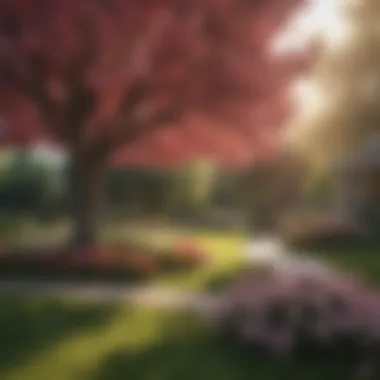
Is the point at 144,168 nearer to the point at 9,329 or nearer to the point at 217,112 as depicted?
the point at 217,112

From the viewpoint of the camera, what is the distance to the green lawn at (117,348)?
227 cm

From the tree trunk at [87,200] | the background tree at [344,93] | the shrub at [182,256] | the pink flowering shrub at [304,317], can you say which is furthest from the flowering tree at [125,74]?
the pink flowering shrub at [304,317]

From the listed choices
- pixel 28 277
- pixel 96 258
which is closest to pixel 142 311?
pixel 96 258

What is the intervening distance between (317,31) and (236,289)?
0.89 meters

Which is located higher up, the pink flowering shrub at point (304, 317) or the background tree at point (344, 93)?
the background tree at point (344, 93)

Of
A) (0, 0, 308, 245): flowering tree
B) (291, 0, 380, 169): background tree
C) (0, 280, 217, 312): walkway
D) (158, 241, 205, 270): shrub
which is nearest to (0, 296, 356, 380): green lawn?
(0, 280, 217, 312): walkway

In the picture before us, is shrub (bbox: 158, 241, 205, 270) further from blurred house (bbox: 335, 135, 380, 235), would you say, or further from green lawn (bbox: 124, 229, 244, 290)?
blurred house (bbox: 335, 135, 380, 235)

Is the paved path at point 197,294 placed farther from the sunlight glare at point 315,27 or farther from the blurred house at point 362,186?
the sunlight glare at point 315,27

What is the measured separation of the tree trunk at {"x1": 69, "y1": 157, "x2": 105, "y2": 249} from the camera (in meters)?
2.49

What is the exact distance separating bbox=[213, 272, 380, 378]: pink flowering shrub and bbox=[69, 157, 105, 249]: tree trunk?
50 cm

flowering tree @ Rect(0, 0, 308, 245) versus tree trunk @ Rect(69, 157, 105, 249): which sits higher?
flowering tree @ Rect(0, 0, 308, 245)

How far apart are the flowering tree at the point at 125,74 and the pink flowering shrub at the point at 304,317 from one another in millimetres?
501

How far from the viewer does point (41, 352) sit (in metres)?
2.33

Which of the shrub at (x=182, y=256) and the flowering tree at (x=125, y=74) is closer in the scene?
the shrub at (x=182, y=256)
